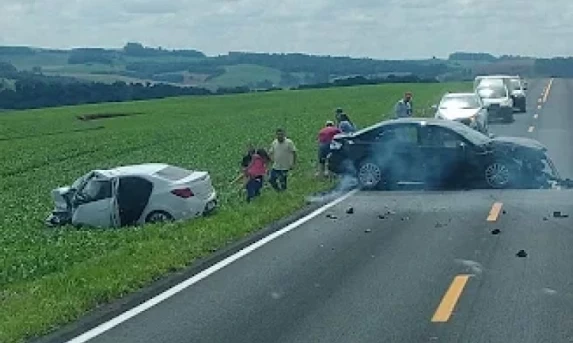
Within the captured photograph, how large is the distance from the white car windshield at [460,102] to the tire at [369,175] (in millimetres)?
14534

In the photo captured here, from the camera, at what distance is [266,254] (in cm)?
1488

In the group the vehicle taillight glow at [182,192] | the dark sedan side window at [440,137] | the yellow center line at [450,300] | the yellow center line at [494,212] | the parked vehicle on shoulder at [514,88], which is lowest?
the parked vehicle on shoulder at [514,88]

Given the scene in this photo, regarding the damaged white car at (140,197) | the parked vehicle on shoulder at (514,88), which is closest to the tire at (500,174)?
the damaged white car at (140,197)

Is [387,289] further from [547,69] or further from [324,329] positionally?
[547,69]

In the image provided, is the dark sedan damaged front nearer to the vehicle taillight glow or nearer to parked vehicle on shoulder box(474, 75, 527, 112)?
the vehicle taillight glow

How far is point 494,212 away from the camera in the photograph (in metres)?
18.8

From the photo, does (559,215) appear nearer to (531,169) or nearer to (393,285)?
(531,169)

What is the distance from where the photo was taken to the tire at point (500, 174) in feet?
74.3

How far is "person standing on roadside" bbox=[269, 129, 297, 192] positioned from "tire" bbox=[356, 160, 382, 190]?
58.2 inches

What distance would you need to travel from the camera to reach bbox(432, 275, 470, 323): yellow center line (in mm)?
10555

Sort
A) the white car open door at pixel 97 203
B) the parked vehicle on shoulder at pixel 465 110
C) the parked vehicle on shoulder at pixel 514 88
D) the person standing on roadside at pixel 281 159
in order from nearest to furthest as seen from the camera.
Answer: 1. the white car open door at pixel 97 203
2. the person standing on roadside at pixel 281 159
3. the parked vehicle on shoulder at pixel 465 110
4. the parked vehicle on shoulder at pixel 514 88

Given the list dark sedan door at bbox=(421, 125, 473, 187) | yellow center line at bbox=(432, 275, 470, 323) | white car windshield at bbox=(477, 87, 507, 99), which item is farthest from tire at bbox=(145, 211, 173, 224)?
white car windshield at bbox=(477, 87, 507, 99)

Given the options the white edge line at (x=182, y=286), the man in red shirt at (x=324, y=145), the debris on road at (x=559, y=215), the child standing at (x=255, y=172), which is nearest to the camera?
the white edge line at (x=182, y=286)

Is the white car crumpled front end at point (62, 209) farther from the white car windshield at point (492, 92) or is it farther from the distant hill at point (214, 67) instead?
the distant hill at point (214, 67)
